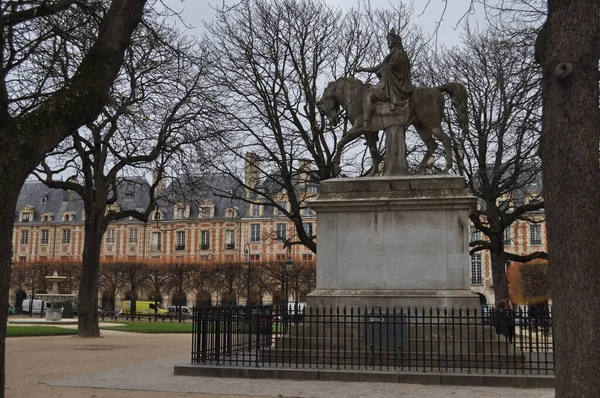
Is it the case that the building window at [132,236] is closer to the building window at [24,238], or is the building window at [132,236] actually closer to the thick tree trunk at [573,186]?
the building window at [24,238]

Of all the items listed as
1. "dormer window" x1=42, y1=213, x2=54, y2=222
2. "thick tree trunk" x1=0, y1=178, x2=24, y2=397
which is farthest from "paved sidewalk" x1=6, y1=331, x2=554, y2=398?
"dormer window" x1=42, y1=213, x2=54, y2=222

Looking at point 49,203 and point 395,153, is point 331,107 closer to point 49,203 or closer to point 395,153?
point 395,153

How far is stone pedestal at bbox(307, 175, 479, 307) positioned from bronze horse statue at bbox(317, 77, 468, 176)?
4.51 ft

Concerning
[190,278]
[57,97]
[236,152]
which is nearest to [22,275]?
[190,278]

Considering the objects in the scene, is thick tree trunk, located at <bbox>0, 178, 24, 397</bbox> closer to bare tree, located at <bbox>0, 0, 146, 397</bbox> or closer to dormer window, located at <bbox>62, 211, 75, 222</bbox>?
bare tree, located at <bbox>0, 0, 146, 397</bbox>

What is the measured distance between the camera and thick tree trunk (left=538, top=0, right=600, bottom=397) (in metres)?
5.11

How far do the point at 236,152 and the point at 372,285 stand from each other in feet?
41.7

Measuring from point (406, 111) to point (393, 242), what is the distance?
9.75 ft

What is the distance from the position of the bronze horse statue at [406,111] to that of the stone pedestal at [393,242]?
138 centimetres

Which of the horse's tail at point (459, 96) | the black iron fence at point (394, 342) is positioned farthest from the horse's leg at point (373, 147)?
the black iron fence at point (394, 342)

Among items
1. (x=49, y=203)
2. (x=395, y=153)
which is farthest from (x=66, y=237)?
(x=395, y=153)

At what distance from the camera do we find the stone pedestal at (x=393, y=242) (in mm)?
13266

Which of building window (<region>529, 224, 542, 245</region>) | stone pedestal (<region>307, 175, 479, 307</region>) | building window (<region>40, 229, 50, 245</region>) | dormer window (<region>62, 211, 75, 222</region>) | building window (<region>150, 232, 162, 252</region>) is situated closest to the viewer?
stone pedestal (<region>307, 175, 479, 307</region>)

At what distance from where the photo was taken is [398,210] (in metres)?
13.7
